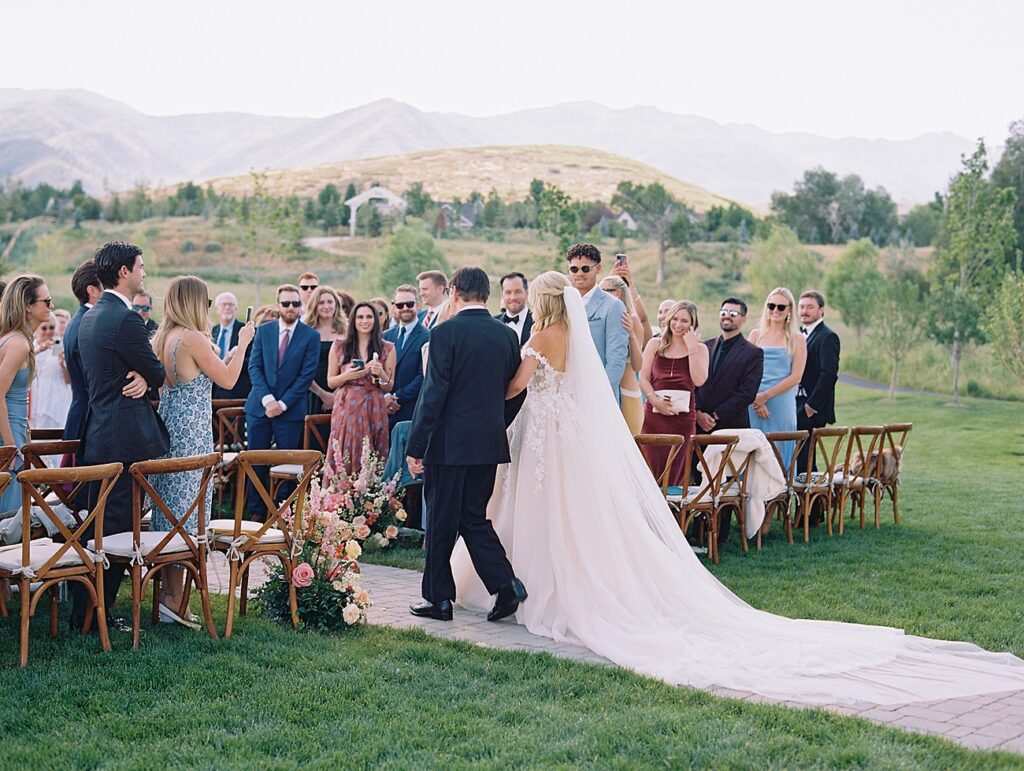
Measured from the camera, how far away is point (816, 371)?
1077 centimetres

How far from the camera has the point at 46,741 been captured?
4195 mm

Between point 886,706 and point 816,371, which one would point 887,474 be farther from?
point 886,706

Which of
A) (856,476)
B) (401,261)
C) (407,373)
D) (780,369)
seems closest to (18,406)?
(407,373)

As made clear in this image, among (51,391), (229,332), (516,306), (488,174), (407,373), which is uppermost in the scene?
(488,174)

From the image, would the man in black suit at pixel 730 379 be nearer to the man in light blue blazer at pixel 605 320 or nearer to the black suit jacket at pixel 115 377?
the man in light blue blazer at pixel 605 320

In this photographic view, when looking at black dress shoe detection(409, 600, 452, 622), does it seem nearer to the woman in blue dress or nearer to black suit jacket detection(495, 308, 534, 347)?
the woman in blue dress

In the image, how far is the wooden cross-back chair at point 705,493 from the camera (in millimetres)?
8281

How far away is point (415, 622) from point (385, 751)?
2.22m

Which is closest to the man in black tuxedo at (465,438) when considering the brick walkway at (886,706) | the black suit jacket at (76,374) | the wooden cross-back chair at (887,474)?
the brick walkway at (886,706)

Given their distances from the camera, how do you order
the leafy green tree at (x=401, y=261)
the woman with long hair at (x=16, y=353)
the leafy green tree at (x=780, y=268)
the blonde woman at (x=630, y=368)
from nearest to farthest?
the woman with long hair at (x=16, y=353), the blonde woman at (x=630, y=368), the leafy green tree at (x=780, y=268), the leafy green tree at (x=401, y=261)

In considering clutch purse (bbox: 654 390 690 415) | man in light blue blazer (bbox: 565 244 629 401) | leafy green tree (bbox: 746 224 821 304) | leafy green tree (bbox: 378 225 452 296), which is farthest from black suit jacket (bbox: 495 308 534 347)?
leafy green tree (bbox: 378 225 452 296)

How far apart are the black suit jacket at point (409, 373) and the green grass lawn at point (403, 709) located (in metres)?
3.06

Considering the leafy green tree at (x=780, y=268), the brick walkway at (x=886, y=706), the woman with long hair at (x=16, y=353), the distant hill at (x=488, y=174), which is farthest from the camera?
the distant hill at (x=488, y=174)

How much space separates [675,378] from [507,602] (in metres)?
3.36
